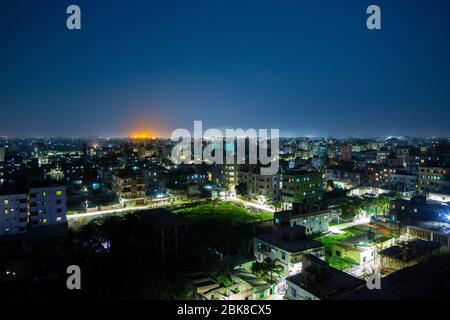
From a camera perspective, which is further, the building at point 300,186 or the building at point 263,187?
the building at point 263,187

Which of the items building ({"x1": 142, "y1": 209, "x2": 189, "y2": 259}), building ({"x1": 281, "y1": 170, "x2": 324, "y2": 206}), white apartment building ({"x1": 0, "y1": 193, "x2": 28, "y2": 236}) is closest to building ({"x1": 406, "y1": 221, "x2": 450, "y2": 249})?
building ({"x1": 281, "y1": 170, "x2": 324, "y2": 206})

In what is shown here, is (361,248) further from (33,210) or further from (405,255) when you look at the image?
(33,210)

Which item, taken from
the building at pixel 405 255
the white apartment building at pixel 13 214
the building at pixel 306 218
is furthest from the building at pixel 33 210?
the building at pixel 405 255

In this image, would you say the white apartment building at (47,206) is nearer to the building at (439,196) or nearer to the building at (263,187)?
the building at (263,187)

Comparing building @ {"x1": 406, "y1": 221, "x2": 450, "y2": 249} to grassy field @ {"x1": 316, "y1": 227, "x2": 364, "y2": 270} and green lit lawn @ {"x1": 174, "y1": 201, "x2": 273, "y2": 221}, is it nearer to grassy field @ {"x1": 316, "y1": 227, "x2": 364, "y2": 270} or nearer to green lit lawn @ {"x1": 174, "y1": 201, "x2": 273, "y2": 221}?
grassy field @ {"x1": 316, "y1": 227, "x2": 364, "y2": 270}

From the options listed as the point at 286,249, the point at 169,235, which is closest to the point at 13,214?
the point at 169,235
